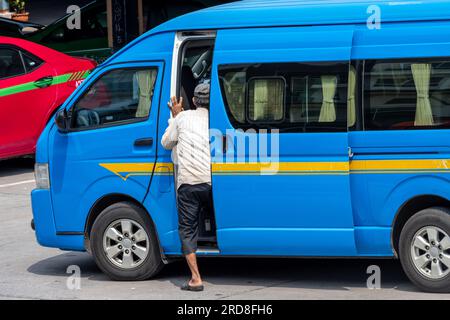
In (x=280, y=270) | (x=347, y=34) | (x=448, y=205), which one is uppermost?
(x=347, y=34)

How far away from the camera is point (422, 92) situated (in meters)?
8.51

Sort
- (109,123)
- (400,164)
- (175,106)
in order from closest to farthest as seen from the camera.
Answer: (400,164) < (175,106) < (109,123)

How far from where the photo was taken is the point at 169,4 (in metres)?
20.0

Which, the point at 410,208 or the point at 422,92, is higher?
the point at 422,92

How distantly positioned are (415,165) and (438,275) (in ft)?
2.84

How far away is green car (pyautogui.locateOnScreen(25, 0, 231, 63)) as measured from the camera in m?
19.4

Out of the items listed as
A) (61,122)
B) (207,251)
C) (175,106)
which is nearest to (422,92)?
(175,106)

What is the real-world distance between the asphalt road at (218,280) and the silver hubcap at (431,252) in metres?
0.19

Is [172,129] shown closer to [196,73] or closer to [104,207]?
[196,73]

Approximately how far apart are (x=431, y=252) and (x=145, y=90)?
2772mm

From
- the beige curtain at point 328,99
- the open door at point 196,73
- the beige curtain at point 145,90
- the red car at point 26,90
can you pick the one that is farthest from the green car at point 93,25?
the beige curtain at point 328,99

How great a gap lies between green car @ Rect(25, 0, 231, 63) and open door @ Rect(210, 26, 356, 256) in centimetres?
1051

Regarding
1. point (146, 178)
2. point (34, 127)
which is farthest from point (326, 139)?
point (34, 127)

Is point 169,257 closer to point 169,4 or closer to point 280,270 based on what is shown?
point 280,270
